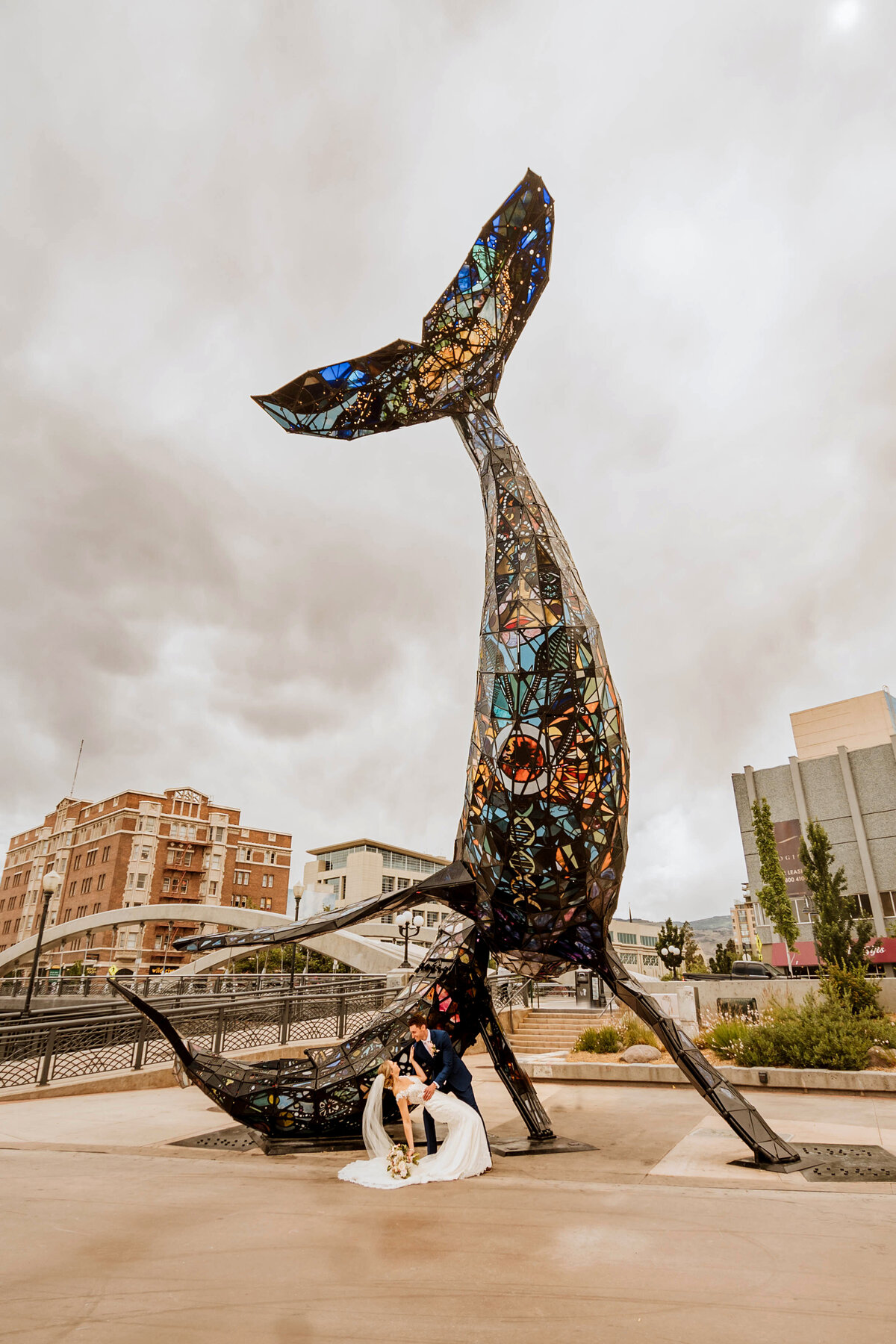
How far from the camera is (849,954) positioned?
75.2ft

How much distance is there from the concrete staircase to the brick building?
2117 inches

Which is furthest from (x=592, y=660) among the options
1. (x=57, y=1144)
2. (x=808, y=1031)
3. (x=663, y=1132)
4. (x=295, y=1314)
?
(x=808, y=1031)

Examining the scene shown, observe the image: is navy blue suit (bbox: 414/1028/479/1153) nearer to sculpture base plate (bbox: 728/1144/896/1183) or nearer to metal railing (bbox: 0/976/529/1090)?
sculpture base plate (bbox: 728/1144/896/1183)

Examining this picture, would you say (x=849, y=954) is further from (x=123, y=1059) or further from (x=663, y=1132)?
(x=123, y=1059)

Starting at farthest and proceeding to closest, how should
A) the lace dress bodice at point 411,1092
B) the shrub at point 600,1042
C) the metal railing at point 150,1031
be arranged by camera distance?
the shrub at point 600,1042
the metal railing at point 150,1031
the lace dress bodice at point 411,1092

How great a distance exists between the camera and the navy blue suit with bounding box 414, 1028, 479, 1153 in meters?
7.19

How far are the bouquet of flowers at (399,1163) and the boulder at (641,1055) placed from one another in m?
7.76

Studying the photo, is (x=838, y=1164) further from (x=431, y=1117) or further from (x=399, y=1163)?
(x=399, y=1163)

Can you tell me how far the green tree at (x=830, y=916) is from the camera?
23.7 metres

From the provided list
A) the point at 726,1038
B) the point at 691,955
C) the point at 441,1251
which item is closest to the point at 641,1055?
the point at 726,1038

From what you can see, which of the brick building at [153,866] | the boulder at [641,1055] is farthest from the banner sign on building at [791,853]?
the brick building at [153,866]

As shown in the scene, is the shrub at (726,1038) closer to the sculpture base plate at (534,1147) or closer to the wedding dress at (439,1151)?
the sculpture base plate at (534,1147)

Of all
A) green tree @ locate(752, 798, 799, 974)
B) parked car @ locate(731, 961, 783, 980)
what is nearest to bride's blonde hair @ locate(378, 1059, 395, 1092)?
parked car @ locate(731, 961, 783, 980)

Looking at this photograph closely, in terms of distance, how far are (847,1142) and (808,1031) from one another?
4419mm
